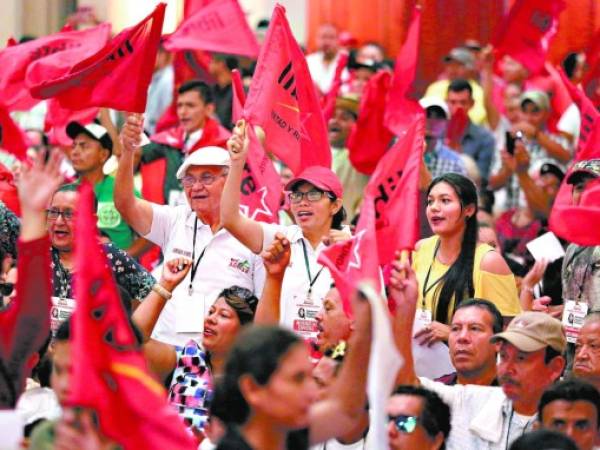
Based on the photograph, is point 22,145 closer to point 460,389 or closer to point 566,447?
point 460,389

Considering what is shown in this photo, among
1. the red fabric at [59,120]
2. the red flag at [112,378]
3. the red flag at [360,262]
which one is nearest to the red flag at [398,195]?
the red flag at [360,262]

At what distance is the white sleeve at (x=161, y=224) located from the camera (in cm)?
930

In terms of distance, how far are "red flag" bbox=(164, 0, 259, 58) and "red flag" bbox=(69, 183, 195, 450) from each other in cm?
625

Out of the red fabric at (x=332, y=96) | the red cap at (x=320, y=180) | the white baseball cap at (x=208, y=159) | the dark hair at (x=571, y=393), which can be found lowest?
the dark hair at (x=571, y=393)

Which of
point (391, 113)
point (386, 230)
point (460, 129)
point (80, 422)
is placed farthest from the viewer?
point (460, 129)

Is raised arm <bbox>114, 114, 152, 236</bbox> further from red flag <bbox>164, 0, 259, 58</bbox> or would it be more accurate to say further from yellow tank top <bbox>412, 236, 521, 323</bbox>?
red flag <bbox>164, 0, 259, 58</bbox>

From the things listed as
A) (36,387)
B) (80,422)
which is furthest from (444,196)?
(80,422)

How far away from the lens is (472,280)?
896cm

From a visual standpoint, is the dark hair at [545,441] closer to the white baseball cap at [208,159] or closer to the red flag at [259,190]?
the white baseball cap at [208,159]

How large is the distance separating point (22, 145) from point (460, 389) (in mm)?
4044

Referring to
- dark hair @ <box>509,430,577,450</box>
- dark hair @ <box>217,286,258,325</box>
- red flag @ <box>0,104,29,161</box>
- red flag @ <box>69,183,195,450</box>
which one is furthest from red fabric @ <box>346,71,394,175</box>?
red flag @ <box>69,183,195,450</box>

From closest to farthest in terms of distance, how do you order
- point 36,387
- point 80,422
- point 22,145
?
point 80,422 < point 36,387 < point 22,145

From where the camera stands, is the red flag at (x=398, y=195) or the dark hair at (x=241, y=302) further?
the dark hair at (x=241, y=302)

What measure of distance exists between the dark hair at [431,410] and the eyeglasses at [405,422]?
0.03 metres
